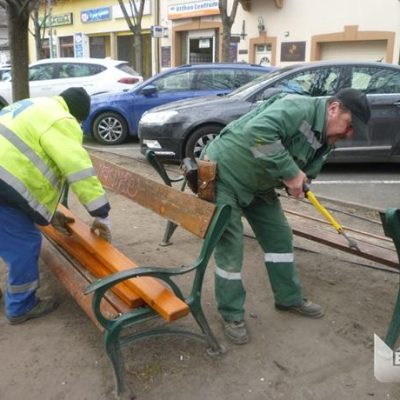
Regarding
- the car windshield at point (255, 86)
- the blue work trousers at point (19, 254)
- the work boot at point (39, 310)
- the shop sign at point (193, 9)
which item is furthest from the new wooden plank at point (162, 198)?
the shop sign at point (193, 9)

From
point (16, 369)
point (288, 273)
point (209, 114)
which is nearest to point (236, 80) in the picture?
point (209, 114)

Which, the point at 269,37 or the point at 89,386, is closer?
the point at 89,386

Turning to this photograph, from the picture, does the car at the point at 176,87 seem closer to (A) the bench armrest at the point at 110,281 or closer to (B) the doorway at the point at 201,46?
(A) the bench armrest at the point at 110,281

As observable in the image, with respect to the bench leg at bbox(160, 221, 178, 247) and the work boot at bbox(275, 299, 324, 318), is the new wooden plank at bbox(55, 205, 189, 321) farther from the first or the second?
the bench leg at bbox(160, 221, 178, 247)

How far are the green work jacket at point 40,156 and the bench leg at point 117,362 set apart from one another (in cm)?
75

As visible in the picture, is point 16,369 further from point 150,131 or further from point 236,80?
point 236,80

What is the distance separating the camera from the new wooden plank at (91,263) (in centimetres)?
263

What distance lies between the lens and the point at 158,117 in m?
7.44

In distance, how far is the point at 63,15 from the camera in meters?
27.5

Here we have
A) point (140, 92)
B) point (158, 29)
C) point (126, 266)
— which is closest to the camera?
point (126, 266)

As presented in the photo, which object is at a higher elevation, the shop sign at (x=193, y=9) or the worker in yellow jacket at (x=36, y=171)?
the shop sign at (x=193, y=9)

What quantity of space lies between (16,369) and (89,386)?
1.48 feet

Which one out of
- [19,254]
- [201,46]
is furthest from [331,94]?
[201,46]

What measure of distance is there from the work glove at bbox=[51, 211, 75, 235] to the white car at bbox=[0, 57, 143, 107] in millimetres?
8914
